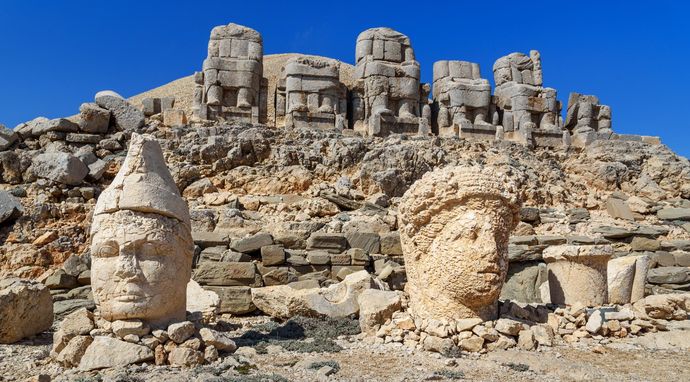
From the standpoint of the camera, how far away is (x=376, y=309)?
18.2ft

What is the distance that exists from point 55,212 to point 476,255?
8.43 m

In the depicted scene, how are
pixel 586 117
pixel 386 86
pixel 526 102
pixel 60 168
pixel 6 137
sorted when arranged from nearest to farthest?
pixel 60 168, pixel 6 137, pixel 386 86, pixel 526 102, pixel 586 117

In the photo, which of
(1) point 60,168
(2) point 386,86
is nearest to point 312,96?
(2) point 386,86

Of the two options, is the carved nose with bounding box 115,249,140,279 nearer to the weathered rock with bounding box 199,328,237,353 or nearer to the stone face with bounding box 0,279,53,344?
the weathered rock with bounding box 199,328,237,353

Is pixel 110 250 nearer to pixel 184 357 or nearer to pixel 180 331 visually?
pixel 180 331

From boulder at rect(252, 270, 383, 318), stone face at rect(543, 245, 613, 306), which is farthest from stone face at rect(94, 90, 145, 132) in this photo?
stone face at rect(543, 245, 613, 306)

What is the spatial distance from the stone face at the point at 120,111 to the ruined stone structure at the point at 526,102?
10112 millimetres

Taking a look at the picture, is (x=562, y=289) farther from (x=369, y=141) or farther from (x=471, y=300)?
(x=369, y=141)

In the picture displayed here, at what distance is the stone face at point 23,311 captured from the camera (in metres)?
5.29

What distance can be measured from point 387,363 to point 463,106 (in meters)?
12.3

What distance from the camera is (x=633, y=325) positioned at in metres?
5.71

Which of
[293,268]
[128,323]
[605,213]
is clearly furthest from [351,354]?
[605,213]

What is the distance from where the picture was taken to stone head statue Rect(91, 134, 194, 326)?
4.50m

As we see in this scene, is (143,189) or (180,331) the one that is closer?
(180,331)
